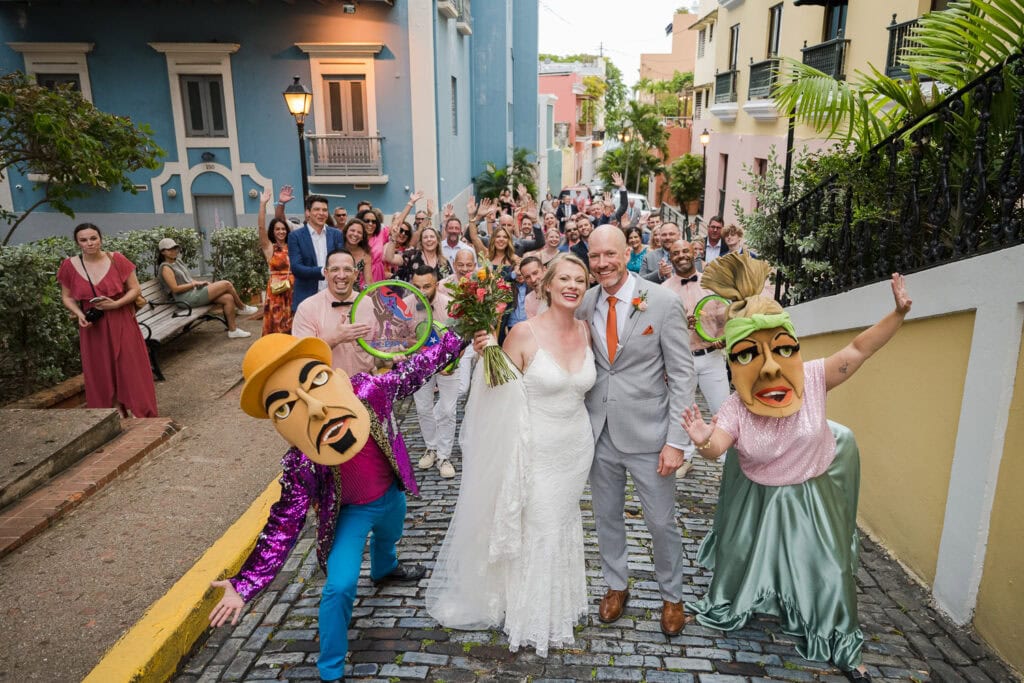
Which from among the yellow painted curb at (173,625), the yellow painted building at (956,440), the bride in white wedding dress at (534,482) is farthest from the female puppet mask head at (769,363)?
the yellow painted curb at (173,625)

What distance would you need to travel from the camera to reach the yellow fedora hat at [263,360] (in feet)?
10.8

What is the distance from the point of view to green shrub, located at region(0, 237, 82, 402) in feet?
23.4

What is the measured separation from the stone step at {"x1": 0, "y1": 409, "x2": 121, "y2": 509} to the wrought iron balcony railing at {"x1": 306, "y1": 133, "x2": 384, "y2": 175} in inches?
440

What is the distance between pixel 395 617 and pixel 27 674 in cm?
192

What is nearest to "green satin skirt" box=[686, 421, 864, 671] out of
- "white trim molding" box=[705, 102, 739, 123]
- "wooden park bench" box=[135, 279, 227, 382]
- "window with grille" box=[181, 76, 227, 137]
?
"wooden park bench" box=[135, 279, 227, 382]

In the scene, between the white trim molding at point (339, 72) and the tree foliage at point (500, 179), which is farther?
the tree foliage at point (500, 179)

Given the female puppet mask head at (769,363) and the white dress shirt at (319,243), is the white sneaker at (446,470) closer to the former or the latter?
the white dress shirt at (319,243)

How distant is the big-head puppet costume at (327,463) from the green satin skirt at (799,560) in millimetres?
1917

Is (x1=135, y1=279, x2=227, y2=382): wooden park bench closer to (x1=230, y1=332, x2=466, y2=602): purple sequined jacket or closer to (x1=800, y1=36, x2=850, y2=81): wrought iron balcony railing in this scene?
(x1=230, y1=332, x2=466, y2=602): purple sequined jacket

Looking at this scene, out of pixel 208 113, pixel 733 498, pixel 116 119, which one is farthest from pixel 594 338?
pixel 208 113

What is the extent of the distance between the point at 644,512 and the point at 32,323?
6896 millimetres

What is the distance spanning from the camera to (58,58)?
16391 millimetres

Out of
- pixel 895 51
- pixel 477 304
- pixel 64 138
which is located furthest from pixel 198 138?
pixel 477 304

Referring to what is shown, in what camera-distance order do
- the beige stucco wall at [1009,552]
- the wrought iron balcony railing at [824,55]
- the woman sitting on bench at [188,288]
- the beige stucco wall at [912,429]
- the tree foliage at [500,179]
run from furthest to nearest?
the tree foliage at [500,179], the wrought iron balcony railing at [824,55], the woman sitting on bench at [188,288], the beige stucco wall at [912,429], the beige stucco wall at [1009,552]
